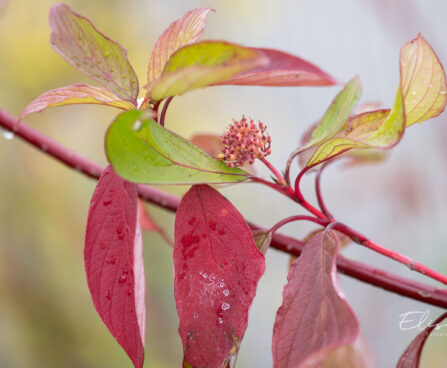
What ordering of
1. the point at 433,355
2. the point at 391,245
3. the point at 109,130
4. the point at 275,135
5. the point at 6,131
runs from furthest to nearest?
the point at 275,135 → the point at 391,245 → the point at 433,355 → the point at 6,131 → the point at 109,130

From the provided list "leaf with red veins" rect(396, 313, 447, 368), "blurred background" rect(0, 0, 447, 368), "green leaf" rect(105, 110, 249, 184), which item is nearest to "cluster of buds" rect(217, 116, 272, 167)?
"green leaf" rect(105, 110, 249, 184)

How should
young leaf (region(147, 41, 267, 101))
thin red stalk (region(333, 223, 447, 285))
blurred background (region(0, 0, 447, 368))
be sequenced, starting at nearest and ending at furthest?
1. young leaf (region(147, 41, 267, 101))
2. thin red stalk (region(333, 223, 447, 285))
3. blurred background (region(0, 0, 447, 368))

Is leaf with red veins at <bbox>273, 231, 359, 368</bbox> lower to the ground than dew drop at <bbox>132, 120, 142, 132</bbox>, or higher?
lower

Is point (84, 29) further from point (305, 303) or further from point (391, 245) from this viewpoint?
point (391, 245)

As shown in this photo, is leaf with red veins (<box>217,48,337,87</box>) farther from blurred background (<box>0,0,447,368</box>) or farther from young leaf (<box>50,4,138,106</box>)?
blurred background (<box>0,0,447,368</box>)

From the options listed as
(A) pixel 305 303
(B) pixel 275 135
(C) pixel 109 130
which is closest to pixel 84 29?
(C) pixel 109 130
